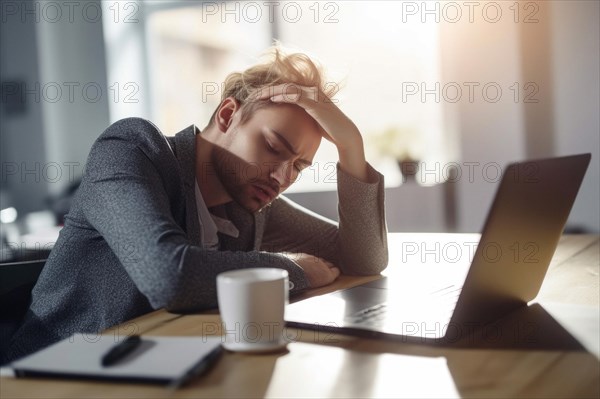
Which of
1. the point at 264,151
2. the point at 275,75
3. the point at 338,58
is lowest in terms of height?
the point at 264,151

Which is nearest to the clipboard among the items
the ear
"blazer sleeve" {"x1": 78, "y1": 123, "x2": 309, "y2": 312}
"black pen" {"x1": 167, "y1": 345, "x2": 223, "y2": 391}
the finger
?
"black pen" {"x1": 167, "y1": 345, "x2": 223, "y2": 391}

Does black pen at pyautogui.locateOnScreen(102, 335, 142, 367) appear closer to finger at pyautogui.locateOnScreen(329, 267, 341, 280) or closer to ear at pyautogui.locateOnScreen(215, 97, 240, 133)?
finger at pyautogui.locateOnScreen(329, 267, 341, 280)

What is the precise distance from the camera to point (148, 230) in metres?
1.03

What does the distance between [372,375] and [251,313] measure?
0.18 metres

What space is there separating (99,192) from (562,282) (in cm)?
86

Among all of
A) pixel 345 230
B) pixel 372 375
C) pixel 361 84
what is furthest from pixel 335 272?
pixel 361 84

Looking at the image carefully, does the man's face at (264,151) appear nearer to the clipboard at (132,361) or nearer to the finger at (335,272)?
the finger at (335,272)

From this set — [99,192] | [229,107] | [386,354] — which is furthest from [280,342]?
[229,107]

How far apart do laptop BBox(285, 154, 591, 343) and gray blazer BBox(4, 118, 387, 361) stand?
0.17 m

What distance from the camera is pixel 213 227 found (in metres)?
1.48

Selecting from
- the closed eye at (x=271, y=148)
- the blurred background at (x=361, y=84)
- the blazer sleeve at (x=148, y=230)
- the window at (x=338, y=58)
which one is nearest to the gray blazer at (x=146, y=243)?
the blazer sleeve at (x=148, y=230)

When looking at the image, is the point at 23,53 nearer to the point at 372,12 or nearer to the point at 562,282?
the point at 372,12

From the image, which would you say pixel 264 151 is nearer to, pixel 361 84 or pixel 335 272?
pixel 335 272

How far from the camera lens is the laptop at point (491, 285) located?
2.70 feet
